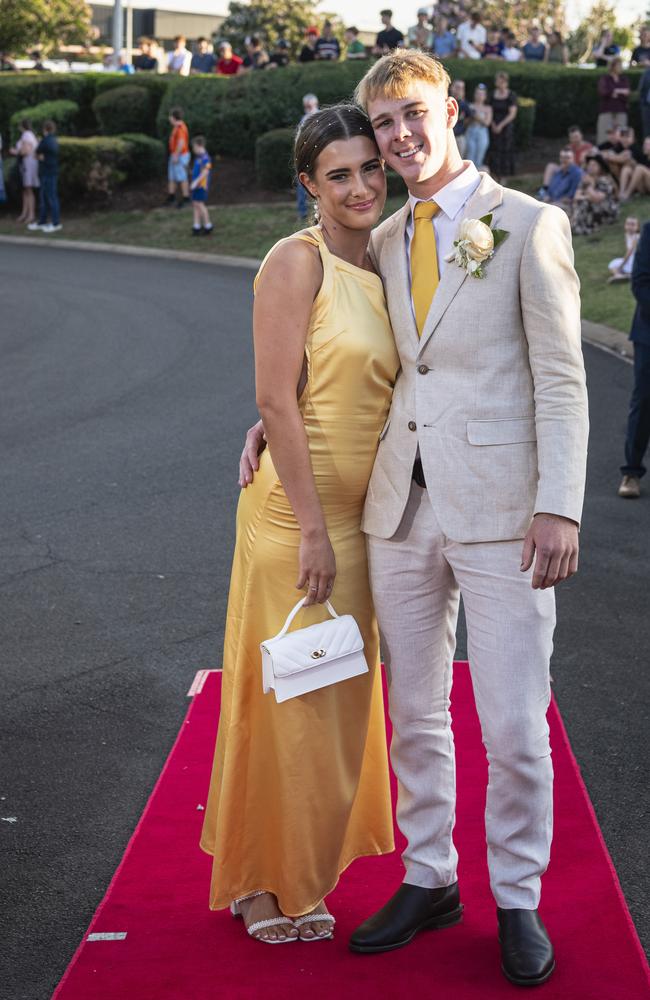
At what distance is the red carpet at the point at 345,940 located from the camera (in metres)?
3.15

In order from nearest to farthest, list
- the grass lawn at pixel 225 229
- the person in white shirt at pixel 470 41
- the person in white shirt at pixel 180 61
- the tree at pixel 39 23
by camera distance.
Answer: the grass lawn at pixel 225 229, the person in white shirt at pixel 470 41, the person in white shirt at pixel 180 61, the tree at pixel 39 23

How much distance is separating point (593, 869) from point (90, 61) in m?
55.4

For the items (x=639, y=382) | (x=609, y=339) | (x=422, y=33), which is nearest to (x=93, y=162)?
(x=422, y=33)

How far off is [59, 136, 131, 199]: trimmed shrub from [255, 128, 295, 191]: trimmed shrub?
3059mm

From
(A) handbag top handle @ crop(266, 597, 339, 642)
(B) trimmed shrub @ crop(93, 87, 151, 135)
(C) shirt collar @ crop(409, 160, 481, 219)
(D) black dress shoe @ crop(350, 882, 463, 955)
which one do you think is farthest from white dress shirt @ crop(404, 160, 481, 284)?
(B) trimmed shrub @ crop(93, 87, 151, 135)

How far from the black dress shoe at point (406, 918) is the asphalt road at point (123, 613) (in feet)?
1.88

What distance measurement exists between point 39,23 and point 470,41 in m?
24.8

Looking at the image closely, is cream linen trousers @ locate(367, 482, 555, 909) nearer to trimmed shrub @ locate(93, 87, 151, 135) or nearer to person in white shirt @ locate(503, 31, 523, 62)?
person in white shirt @ locate(503, 31, 523, 62)

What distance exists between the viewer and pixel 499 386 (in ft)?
10.2

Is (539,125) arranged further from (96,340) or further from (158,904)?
(158,904)

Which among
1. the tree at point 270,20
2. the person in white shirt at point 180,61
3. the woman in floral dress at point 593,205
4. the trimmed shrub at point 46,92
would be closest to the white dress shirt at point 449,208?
Answer: the woman in floral dress at point 593,205

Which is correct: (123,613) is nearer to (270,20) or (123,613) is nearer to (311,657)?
(311,657)

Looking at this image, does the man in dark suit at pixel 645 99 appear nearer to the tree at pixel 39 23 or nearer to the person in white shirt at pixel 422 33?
the person in white shirt at pixel 422 33

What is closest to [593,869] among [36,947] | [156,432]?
[36,947]
